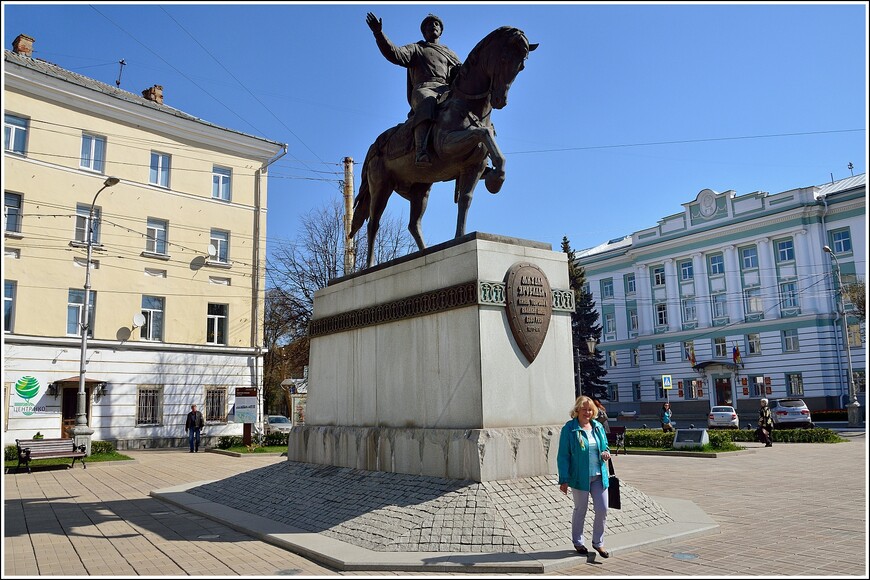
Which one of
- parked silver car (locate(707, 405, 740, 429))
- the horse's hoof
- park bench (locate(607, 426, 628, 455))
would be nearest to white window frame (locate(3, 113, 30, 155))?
the horse's hoof

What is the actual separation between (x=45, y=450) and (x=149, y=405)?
10450 millimetres

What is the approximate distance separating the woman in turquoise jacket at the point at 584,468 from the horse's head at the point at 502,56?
4630 mm

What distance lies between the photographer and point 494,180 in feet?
30.4

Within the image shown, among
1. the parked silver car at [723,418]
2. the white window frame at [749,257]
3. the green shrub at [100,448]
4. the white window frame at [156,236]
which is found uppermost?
the white window frame at [749,257]

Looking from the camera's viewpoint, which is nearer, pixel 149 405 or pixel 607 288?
pixel 149 405

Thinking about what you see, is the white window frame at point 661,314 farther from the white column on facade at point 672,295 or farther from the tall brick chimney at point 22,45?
the tall brick chimney at point 22,45

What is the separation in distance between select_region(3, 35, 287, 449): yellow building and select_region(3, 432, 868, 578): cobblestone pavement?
12.4 m

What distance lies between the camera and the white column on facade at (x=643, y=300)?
59.7m

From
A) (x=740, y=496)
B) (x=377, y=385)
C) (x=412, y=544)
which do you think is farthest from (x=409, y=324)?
(x=740, y=496)

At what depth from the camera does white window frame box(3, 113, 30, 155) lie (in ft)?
88.0

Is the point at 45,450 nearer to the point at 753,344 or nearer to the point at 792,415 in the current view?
the point at 792,415

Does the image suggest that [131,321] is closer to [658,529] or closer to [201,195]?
[201,195]

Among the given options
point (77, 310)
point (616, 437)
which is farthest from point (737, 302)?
point (77, 310)

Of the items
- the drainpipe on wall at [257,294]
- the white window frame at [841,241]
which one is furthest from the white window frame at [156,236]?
the white window frame at [841,241]
